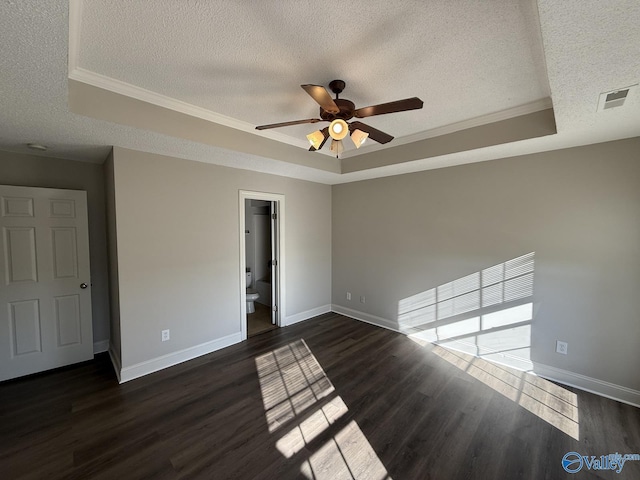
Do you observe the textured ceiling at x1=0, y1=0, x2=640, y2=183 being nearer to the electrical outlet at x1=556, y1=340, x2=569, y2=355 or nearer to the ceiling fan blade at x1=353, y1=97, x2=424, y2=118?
the ceiling fan blade at x1=353, y1=97, x2=424, y2=118

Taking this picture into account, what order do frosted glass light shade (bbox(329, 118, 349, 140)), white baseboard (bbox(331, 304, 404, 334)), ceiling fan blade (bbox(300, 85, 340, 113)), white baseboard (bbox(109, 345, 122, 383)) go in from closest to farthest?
1. ceiling fan blade (bbox(300, 85, 340, 113))
2. frosted glass light shade (bbox(329, 118, 349, 140))
3. white baseboard (bbox(109, 345, 122, 383))
4. white baseboard (bbox(331, 304, 404, 334))

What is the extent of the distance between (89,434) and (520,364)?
408 cm

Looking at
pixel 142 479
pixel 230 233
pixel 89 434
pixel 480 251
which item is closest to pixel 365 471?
pixel 142 479

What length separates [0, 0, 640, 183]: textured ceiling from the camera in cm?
121

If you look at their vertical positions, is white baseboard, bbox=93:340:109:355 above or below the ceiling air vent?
below

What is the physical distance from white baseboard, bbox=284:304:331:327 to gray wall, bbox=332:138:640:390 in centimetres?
138

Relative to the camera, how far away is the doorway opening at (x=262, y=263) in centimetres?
392

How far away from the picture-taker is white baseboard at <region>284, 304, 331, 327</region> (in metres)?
4.21

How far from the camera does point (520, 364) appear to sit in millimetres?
2889

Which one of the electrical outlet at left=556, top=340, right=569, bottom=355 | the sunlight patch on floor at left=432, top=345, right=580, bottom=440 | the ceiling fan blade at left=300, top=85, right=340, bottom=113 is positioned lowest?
the sunlight patch on floor at left=432, top=345, right=580, bottom=440

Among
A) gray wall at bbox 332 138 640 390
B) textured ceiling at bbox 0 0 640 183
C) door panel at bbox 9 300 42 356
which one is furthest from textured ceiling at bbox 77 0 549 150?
door panel at bbox 9 300 42 356

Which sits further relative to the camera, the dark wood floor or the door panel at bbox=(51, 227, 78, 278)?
the door panel at bbox=(51, 227, 78, 278)

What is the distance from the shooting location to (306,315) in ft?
14.6

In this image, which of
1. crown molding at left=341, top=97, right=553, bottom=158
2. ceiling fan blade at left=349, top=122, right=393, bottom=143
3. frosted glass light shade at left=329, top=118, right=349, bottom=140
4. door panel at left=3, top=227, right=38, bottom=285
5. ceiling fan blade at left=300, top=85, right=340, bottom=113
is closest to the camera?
ceiling fan blade at left=300, top=85, right=340, bottom=113
